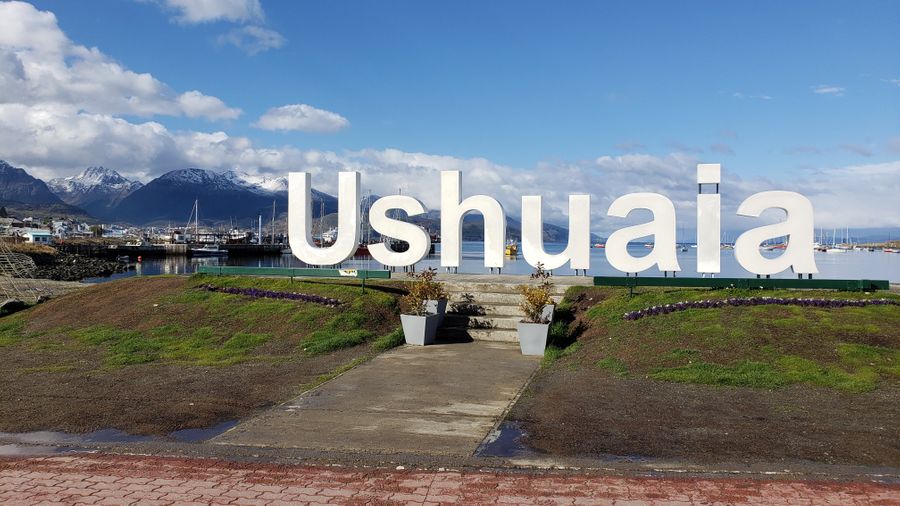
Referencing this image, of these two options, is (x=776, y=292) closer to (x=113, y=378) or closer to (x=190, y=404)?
(x=190, y=404)

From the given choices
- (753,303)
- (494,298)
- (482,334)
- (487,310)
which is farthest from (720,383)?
(494,298)

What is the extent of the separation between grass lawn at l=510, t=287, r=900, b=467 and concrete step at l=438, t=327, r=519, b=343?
132cm

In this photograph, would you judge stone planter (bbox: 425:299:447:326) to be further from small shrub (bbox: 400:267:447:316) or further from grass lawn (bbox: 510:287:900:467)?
grass lawn (bbox: 510:287:900:467)

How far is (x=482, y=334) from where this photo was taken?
17266 millimetres

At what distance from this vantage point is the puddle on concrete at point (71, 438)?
828cm

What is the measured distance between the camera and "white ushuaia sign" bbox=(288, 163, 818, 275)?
1961 cm

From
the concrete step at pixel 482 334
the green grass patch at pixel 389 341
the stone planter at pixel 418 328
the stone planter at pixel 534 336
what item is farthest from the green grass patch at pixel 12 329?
the stone planter at pixel 534 336

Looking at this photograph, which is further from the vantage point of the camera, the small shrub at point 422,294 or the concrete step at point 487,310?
the concrete step at point 487,310

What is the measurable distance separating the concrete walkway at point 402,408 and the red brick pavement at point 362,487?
103 centimetres

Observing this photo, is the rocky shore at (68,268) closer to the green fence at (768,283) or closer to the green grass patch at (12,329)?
the green grass patch at (12,329)

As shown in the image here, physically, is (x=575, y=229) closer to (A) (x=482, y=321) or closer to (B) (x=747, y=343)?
(A) (x=482, y=321)

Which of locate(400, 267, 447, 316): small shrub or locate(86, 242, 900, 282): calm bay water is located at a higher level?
locate(400, 267, 447, 316): small shrub

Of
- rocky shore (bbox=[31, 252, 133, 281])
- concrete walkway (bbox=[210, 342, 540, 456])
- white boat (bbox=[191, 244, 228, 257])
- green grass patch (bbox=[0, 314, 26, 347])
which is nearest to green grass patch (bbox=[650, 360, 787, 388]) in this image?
concrete walkway (bbox=[210, 342, 540, 456])

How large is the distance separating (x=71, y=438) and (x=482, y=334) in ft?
34.1
